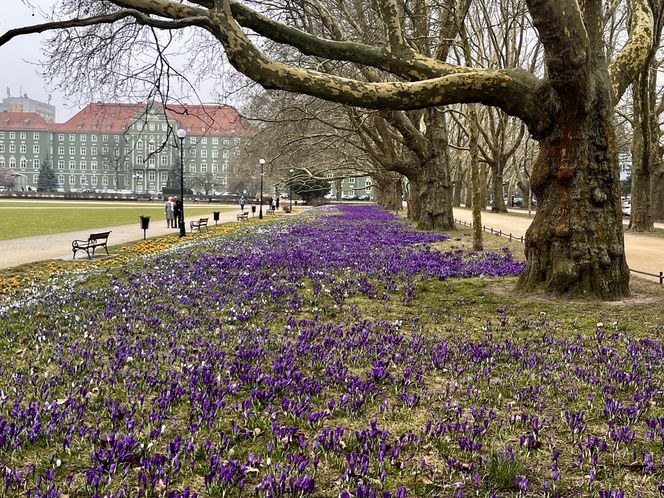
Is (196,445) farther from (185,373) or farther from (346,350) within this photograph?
(346,350)

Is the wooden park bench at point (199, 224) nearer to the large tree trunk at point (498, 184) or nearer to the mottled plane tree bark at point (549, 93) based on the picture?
the mottled plane tree bark at point (549, 93)

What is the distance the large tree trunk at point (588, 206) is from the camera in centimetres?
795

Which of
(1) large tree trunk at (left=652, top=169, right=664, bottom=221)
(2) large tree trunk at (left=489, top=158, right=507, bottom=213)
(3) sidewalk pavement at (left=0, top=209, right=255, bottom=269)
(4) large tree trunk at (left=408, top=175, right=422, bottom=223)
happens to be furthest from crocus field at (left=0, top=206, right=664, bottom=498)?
(2) large tree trunk at (left=489, top=158, right=507, bottom=213)

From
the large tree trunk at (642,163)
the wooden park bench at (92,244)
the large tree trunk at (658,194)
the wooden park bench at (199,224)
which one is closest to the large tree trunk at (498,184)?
the large tree trunk at (658,194)

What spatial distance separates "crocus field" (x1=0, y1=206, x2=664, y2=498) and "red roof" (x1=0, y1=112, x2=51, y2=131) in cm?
15603

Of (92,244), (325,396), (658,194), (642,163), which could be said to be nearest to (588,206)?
(325,396)

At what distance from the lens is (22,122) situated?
142m

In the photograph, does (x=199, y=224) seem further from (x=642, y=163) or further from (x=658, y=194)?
(x=658, y=194)

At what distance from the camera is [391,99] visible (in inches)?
289

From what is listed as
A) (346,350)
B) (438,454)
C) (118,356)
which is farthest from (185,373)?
(438,454)

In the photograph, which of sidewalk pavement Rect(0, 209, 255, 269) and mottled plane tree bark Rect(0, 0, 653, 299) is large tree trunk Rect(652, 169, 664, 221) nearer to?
mottled plane tree bark Rect(0, 0, 653, 299)

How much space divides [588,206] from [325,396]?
5.84 metres

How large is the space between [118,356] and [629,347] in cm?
514

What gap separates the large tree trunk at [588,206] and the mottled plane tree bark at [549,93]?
0.05 ft
